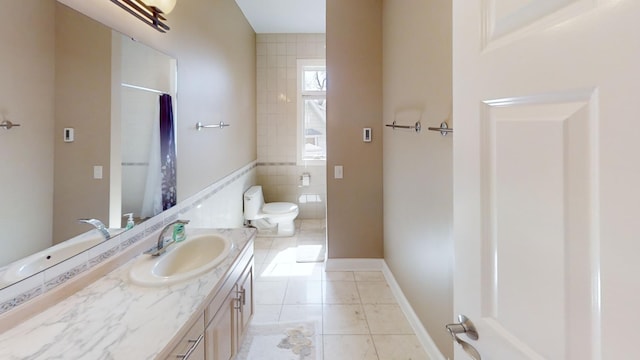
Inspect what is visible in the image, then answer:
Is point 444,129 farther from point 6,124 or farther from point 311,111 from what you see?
point 311,111

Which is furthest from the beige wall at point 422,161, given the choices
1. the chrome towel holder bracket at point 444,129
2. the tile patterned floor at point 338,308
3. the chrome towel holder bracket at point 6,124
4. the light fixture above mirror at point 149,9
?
the chrome towel holder bracket at point 6,124

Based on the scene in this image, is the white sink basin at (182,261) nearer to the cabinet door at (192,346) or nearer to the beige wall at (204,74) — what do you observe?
the cabinet door at (192,346)

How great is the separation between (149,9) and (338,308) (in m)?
2.39

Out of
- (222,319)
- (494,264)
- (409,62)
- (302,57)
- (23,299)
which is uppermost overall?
(302,57)

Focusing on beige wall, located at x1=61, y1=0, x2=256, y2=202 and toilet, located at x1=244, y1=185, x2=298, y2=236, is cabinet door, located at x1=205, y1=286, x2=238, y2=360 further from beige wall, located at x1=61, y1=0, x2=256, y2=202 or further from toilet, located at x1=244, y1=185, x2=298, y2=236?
toilet, located at x1=244, y1=185, x2=298, y2=236

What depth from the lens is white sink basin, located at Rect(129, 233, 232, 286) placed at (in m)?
1.37

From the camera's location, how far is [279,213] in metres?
4.41

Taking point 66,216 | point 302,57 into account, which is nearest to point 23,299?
point 66,216

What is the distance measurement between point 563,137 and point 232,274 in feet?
5.13

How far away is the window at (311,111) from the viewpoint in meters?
5.18

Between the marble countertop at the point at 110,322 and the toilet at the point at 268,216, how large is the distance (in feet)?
9.55

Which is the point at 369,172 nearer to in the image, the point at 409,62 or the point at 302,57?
the point at 409,62

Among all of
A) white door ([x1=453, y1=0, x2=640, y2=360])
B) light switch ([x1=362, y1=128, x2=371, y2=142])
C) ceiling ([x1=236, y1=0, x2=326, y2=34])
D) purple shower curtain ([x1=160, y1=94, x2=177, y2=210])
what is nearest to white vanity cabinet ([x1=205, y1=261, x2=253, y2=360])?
purple shower curtain ([x1=160, y1=94, x2=177, y2=210])

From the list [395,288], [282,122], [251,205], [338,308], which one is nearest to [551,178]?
[338,308]
